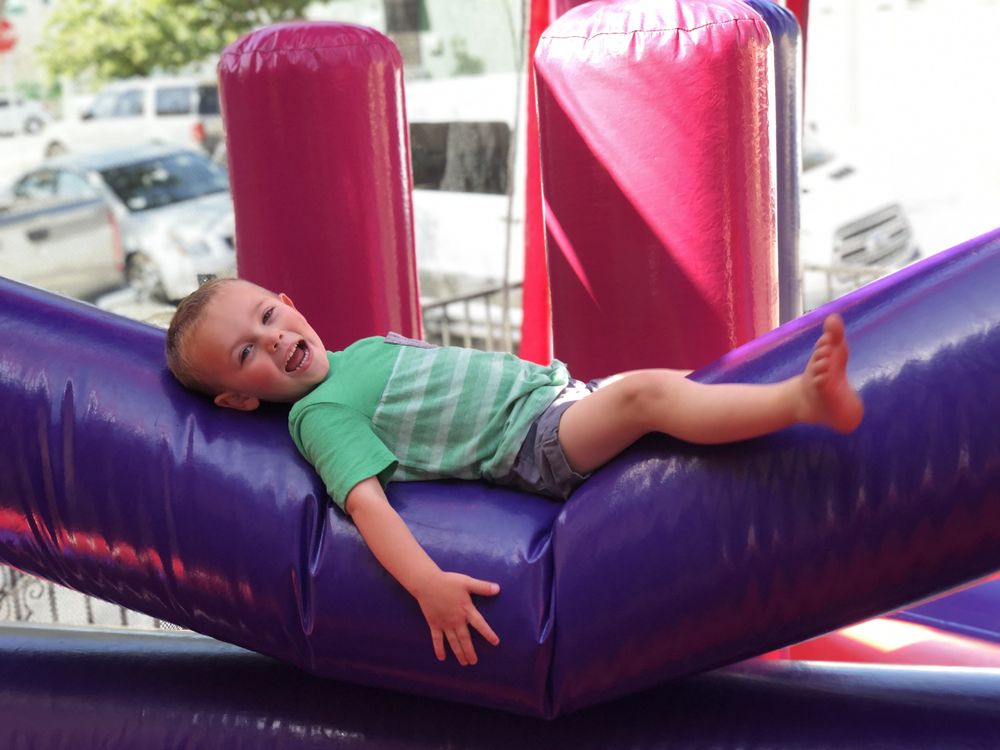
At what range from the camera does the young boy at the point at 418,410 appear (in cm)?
124

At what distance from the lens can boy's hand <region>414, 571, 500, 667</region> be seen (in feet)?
4.06

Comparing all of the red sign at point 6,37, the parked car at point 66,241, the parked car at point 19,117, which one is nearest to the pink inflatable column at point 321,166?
the parked car at point 66,241

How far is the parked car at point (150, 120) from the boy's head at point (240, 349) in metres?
8.15

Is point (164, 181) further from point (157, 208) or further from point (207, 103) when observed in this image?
point (207, 103)

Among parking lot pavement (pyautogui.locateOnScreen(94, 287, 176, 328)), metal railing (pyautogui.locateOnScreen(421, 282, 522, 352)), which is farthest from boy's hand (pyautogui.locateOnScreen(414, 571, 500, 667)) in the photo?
parking lot pavement (pyautogui.locateOnScreen(94, 287, 176, 328))

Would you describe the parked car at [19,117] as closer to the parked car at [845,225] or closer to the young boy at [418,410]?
the parked car at [845,225]

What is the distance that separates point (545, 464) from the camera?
4.54ft

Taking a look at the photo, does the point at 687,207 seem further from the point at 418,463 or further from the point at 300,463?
the point at 300,463

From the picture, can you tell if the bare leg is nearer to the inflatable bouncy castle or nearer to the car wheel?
the inflatable bouncy castle

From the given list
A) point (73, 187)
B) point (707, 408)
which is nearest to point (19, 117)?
point (73, 187)

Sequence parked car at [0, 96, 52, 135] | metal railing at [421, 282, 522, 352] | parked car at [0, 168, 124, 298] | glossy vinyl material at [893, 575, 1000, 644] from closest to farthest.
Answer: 1. glossy vinyl material at [893, 575, 1000, 644]
2. metal railing at [421, 282, 522, 352]
3. parked car at [0, 168, 124, 298]
4. parked car at [0, 96, 52, 135]

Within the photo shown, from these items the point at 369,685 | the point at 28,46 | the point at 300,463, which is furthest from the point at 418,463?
the point at 28,46

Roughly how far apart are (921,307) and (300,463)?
0.71m

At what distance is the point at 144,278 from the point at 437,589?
5883mm
